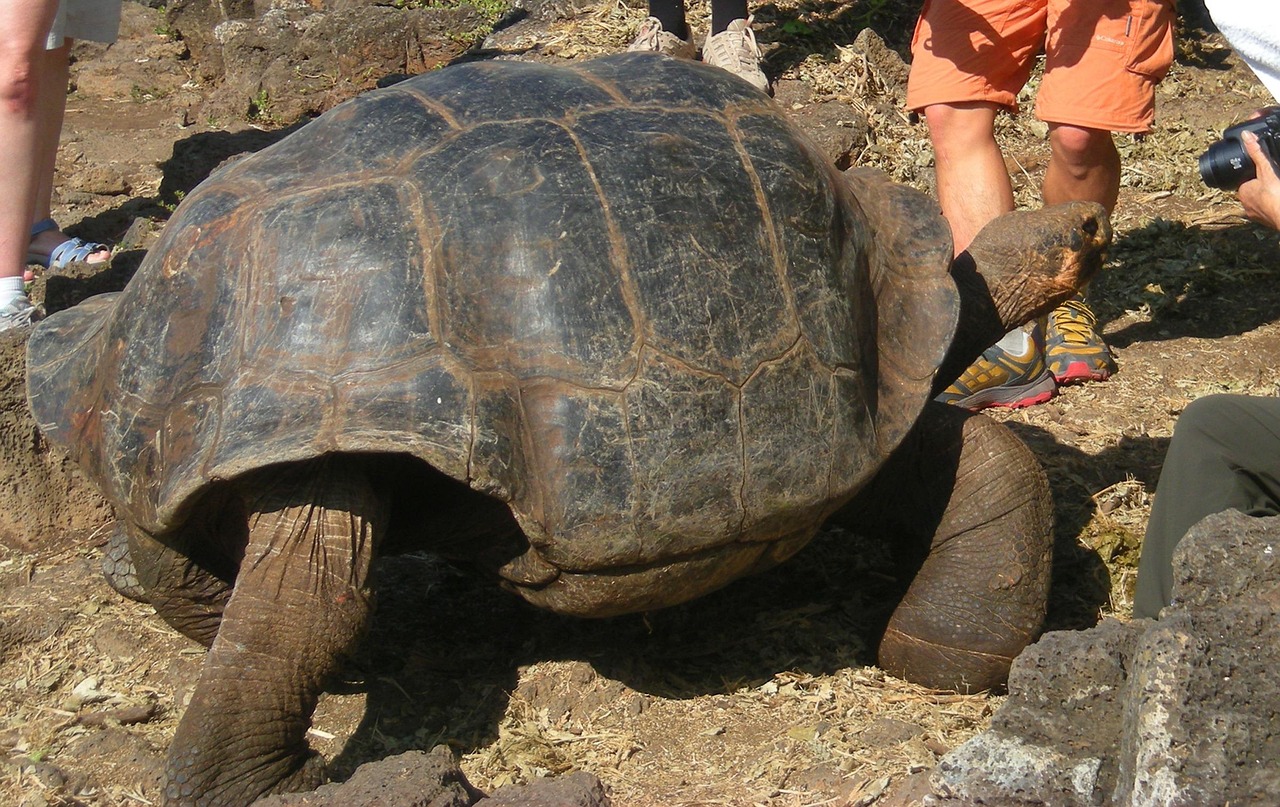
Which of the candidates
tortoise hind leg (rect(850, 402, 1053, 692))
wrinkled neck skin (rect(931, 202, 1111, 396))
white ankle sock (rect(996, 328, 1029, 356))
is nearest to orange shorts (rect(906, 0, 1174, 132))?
white ankle sock (rect(996, 328, 1029, 356))

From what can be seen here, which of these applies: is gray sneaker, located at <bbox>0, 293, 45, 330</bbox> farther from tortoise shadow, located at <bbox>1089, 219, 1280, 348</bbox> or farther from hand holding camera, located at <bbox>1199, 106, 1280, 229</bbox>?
tortoise shadow, located at <bbox>1089, 219, 1280, 348</bbox>

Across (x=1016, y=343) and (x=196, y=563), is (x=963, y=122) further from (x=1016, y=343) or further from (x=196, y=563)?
(x=196, y=563)

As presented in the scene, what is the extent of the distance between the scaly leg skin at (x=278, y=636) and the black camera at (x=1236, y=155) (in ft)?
7.10

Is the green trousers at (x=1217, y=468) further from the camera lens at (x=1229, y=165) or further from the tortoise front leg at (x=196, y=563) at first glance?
the tortoise front leg at (x=196, y=563)

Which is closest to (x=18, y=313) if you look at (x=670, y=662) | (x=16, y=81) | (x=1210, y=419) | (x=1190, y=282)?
(x=16, y=81)

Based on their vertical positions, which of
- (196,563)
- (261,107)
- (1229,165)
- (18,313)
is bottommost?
(261,107)

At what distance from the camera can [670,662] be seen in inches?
146

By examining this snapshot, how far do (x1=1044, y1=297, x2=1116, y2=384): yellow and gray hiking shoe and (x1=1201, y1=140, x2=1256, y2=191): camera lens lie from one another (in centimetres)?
181

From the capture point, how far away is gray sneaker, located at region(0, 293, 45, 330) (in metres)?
4.35

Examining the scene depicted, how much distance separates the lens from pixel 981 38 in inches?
190

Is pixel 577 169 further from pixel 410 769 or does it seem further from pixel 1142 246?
pixel 1142 246

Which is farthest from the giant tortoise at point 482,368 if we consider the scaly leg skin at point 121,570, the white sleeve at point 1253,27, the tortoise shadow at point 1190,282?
the tortoise shadow at point 1190,282

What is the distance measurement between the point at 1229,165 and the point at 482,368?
1.88m

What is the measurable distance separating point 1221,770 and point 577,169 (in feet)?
5.86
